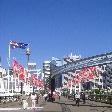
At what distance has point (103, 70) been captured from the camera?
18912 centimetres

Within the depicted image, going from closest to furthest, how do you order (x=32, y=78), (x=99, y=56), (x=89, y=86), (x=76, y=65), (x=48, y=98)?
(x=48, y=98)
(x=99, y=56)
(x=76, y=65)
(x=32, y=78)
(x=89, y=86)

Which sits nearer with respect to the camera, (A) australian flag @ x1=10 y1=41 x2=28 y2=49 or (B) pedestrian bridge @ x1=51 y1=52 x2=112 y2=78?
(A) australian flag @ x1=10 y1=41 x2=28 y2=49

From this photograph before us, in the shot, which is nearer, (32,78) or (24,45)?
(24,45)

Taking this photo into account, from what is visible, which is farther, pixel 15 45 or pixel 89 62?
pixel 89 62

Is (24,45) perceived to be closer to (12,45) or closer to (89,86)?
(12,45)

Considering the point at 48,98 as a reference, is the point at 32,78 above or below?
above

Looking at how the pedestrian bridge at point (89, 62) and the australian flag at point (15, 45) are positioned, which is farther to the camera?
the pedestrian bridge at point (89, 62)

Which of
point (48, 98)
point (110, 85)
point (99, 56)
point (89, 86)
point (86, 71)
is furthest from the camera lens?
point (89, 86)

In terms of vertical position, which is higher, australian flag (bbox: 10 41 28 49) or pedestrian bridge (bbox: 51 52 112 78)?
australian flag (bbox: 10 41 28 49)

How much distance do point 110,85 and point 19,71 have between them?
106 meters

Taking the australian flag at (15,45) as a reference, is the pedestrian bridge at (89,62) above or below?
below

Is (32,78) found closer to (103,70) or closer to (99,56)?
(99,56)

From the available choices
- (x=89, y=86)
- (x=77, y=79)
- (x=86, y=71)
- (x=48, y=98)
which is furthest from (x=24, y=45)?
(x=89, y=86)

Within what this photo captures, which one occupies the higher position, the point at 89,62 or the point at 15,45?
the point at 15,45
